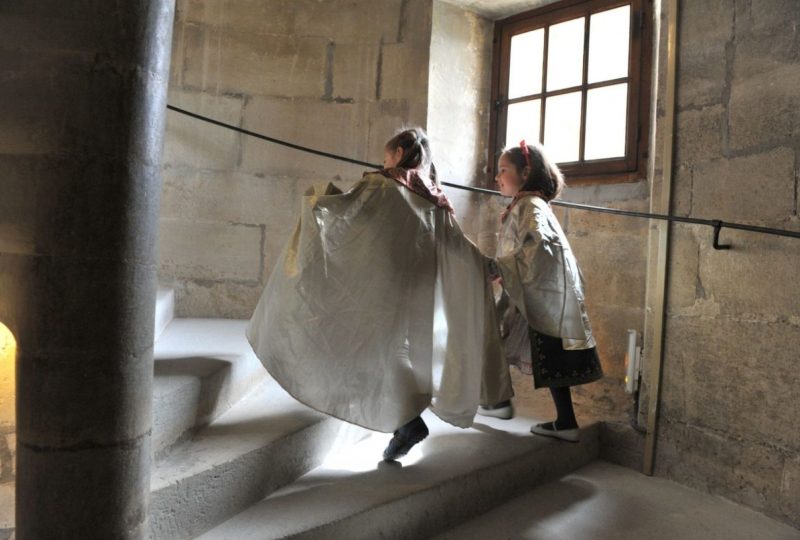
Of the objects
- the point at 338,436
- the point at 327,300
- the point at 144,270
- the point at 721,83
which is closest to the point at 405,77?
the point at 721,83

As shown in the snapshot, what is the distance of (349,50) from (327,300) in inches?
78.2

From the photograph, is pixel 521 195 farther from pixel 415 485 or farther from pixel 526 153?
pixel 415 485

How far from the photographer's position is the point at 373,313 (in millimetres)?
2049

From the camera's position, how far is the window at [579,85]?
10.1 ft

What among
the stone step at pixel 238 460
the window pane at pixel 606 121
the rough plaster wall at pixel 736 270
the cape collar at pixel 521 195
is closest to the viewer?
the stone step at pixel 238 460

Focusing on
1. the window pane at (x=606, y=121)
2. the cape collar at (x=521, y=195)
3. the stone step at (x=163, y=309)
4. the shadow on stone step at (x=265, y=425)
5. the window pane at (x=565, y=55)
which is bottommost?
the shadow on stone step at (x=265, y=425)

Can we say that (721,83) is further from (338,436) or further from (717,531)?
(338,436)

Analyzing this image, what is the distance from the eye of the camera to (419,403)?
2.08 meters

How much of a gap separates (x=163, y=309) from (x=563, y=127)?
A: 2.28m

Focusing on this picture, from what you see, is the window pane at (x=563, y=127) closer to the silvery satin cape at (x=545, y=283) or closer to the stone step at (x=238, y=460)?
the silvery satin cape at (x=545, y=283)

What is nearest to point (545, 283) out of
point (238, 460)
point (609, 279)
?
point (609, 279)

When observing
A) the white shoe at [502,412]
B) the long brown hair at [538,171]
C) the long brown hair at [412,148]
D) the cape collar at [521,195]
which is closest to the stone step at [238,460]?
the white shoe at [502,412]

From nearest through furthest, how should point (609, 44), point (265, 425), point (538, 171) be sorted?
1. point (265, 425)
2. point (538, 171)
3. point (609, 44)

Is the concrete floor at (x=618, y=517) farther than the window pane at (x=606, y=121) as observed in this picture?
No
